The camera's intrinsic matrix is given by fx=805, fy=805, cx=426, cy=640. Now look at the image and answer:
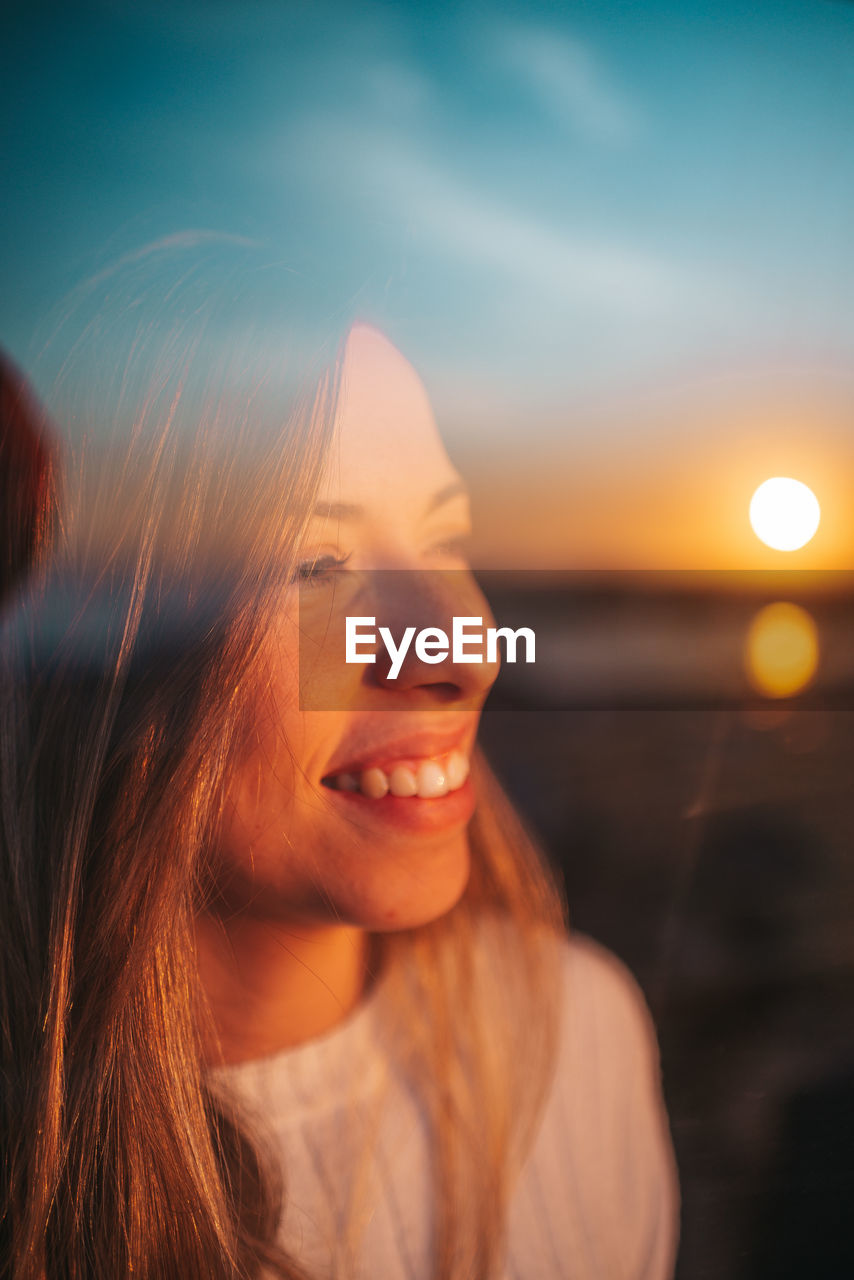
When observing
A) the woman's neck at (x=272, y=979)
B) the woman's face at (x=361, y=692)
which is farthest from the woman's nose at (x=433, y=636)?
the woman's neck at (x=272, y=979)

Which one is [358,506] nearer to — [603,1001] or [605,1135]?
[603,1001]

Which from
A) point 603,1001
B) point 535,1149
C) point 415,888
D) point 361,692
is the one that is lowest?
point 535,1149

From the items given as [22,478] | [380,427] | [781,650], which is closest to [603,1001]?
[781,650]

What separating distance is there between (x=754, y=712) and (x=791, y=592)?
0.17 metres

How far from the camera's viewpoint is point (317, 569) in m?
0.97

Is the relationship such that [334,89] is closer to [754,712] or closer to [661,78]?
[661,78]

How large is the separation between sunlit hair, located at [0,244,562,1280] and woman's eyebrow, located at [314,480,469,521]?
0.10 feet

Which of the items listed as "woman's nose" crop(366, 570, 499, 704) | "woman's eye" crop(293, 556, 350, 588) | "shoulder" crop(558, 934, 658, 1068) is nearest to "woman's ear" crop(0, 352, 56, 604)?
"woman's eye" crop(293, 556, 350, 588)

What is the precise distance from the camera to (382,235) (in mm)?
996

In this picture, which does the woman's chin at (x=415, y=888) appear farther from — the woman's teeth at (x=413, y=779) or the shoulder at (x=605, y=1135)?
the shoulder at (x=605, y=1135)

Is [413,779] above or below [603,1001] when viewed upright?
above

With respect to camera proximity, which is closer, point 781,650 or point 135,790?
point 135,790

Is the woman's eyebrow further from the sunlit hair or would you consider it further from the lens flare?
the lens flare

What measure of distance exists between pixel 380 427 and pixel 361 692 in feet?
1.07
